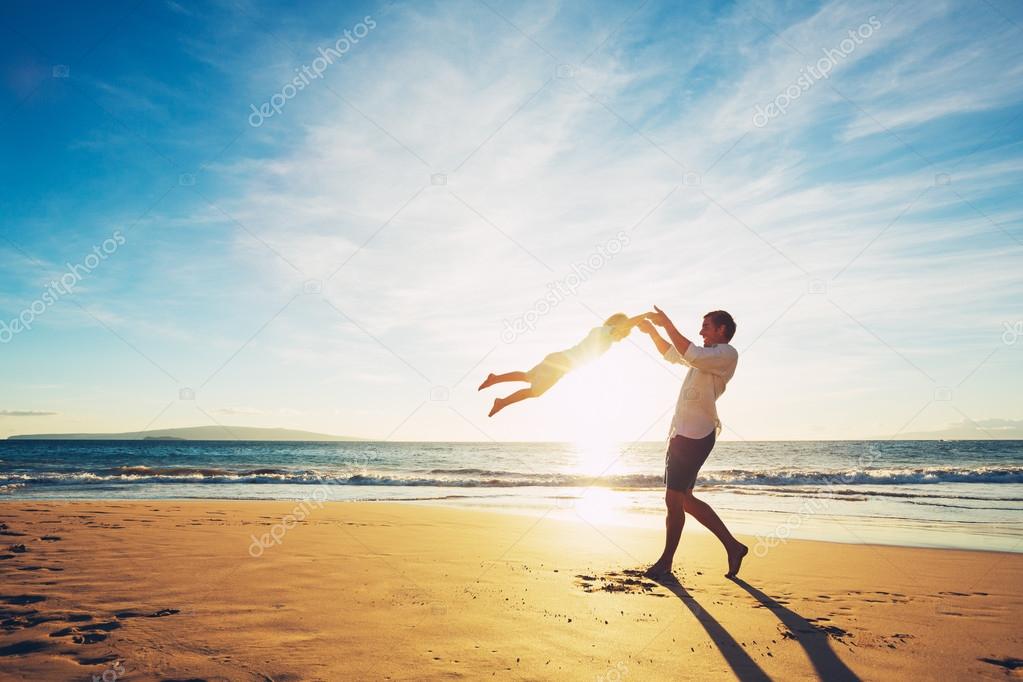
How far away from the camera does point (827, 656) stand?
11.8 ft

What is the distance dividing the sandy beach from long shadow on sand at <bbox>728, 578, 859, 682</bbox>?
0.06 feet

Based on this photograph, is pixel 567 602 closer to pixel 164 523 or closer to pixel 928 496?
pixel 164 523

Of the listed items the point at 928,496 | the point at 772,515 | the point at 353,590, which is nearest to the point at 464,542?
the point at 353,590

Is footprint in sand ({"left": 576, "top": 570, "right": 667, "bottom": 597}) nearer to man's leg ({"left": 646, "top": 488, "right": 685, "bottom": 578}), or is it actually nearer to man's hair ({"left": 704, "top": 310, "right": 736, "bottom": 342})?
man's leg ({"left": 646, "top": 488, "right": 685, "bottom": 578})

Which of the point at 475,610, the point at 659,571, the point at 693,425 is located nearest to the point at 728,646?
the point at 475,610

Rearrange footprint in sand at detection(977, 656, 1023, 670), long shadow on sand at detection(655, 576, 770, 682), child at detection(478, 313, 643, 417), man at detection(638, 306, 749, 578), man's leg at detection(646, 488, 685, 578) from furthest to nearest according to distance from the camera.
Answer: man's leg at detection(646, 488, 685, 578) < man at detection(638, 306, 749, 578) < child at detection(478, 313, 643, 417) < footprint in sand at detection(977, 656, 1023, 670) < long shadow on sand at detection(655, 576, 770, 682)

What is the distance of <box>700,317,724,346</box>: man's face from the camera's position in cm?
549

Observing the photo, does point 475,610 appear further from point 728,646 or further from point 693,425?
point 693,425

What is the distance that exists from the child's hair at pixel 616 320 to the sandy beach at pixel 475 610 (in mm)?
2181

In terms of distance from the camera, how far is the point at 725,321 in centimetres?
548

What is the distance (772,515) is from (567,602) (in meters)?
9.22

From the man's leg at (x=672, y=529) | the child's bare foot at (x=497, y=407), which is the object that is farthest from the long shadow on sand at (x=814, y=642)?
the child's bare foot at (x=497, y=407)

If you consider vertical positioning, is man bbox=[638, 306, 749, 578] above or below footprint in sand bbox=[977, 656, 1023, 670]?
above

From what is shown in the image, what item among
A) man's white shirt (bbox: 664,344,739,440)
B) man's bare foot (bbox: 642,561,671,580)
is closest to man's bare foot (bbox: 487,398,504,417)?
man's white shirt (bbox: 664,344,739,440)
